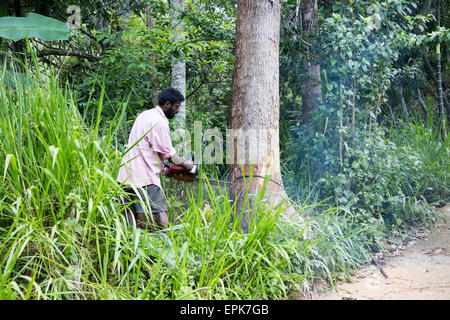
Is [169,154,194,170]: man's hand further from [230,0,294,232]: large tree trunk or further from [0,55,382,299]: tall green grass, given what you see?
[0,55,382,299]: tall green grass

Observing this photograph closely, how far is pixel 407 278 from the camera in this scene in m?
3.58

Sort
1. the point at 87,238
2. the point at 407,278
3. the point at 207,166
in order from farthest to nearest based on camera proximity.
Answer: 1. the point at 207,166
2. the point at 407,278
3. the point at 87,238

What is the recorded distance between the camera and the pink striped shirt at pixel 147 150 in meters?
3.63

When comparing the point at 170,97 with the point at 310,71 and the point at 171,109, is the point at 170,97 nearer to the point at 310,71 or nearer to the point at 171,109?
the point at 171,109

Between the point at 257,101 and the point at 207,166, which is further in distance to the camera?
the point at 207,166

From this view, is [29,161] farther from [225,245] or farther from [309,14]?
[309,14]

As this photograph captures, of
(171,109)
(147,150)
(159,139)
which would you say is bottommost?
(147,150)

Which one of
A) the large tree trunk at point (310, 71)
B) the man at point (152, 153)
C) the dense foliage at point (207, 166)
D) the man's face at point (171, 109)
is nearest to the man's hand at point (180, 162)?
the man at point (152, 153)

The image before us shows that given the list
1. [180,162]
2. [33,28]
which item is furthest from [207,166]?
[33,28]

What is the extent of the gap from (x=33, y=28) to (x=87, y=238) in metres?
2.33

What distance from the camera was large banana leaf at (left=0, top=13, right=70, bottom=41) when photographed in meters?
3.82

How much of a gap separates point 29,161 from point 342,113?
131 inches

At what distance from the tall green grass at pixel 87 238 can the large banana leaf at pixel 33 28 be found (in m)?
0.88
